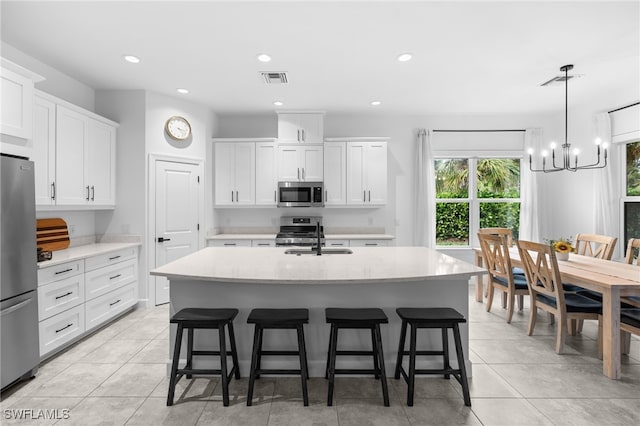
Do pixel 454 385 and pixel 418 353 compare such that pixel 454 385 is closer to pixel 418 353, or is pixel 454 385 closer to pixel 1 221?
pixel 418 353

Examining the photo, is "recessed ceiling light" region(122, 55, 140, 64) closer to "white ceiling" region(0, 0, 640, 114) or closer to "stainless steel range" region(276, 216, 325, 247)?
"white ceiling" region(0, 0, 640, 114)

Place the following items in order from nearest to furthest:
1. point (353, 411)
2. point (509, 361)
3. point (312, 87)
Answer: point (353, 411) → point (509, 361) → point (312, 87)

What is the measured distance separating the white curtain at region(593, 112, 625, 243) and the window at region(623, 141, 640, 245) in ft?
0.29

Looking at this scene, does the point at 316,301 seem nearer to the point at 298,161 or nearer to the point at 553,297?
the point at 553,297

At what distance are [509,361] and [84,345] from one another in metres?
3.77

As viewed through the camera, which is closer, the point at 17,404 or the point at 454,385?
the point at 17,404

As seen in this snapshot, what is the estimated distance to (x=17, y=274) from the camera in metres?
2.52

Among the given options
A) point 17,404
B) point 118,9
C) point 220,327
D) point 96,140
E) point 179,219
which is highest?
point 118,9

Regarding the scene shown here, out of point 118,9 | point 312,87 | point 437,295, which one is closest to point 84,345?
point 118,9

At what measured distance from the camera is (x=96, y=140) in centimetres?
397

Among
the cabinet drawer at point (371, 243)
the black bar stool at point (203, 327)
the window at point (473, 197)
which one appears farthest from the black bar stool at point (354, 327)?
the window at point (473, 197)

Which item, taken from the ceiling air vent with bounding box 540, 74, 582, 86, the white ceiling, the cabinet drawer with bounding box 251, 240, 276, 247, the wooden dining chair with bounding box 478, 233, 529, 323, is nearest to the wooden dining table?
the wooden dining chair with bounding box 478, 233, 529, 323

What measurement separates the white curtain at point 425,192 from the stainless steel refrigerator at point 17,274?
15.5 feet

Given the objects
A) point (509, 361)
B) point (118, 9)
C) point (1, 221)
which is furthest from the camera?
point (509, 361)
